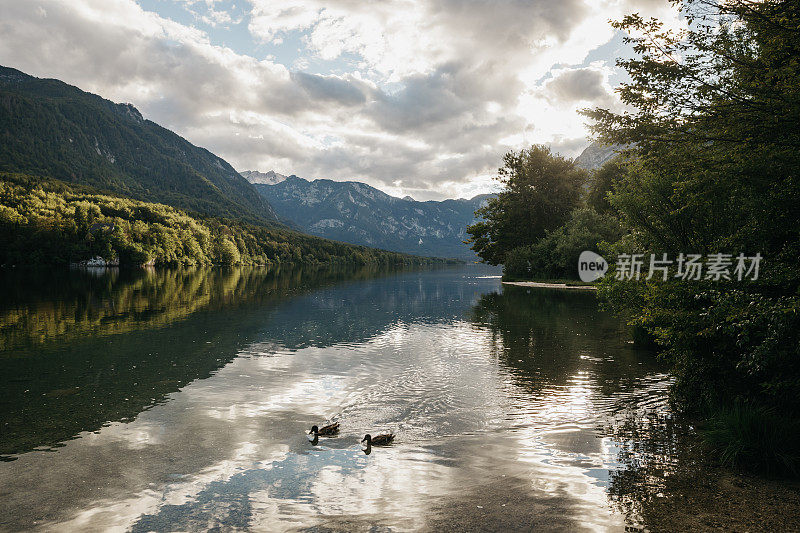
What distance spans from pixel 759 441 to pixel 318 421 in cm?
1346

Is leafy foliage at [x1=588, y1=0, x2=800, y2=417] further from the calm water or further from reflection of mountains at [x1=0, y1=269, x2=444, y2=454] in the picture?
reflection of mountains at [x1=0, y1=269, x2=444, y2=454]

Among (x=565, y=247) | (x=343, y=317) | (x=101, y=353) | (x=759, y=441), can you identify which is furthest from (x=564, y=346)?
(x=565, y=247)

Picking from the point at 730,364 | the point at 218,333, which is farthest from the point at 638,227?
the point at 218,333

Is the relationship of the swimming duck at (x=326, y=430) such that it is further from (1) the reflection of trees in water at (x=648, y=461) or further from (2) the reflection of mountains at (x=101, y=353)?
(1) the reflection of trees in water at (x=648, y=461)

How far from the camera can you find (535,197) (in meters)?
101

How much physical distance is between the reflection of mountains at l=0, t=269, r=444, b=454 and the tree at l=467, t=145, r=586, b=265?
63.9m

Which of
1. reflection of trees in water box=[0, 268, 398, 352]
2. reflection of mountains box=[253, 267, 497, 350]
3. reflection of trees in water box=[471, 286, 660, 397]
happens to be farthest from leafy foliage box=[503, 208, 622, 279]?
reflection of trees in water box=[0, 268, 398, 352]

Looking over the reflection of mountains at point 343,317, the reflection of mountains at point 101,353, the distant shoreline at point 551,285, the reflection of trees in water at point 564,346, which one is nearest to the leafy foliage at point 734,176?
the reflection of trees in water at point 564,346

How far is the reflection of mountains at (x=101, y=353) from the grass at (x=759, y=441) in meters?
19.8

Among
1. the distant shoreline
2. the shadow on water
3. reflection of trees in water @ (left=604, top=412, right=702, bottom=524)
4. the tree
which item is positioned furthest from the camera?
the tree

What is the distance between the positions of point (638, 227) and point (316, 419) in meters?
17.4

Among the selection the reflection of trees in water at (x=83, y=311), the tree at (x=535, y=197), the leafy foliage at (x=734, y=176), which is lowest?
the reflection of trees in water at (x=83, y=311)

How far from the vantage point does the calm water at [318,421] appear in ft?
32.4

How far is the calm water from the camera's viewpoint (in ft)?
32.4
